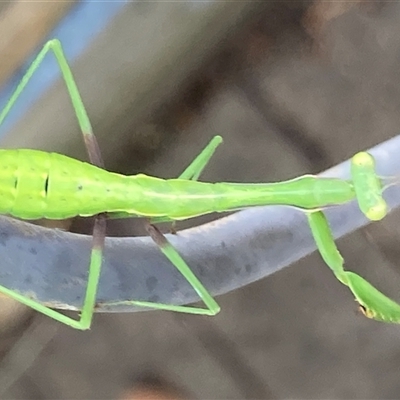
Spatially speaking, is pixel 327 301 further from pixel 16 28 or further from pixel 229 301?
pixel 16 28

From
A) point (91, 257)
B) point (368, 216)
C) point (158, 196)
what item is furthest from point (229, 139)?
point (91, 257)

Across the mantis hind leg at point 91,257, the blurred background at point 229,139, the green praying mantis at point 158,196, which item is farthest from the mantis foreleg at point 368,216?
the blurred background at point 229,139

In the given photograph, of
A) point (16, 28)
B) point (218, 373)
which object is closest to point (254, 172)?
point (218, 373)

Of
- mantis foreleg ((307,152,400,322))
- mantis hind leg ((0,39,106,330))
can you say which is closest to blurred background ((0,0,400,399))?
mantis hind leg ((0,39,106,330))

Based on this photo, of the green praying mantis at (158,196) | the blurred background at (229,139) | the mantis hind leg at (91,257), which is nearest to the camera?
the mantis hind leg at (91,257)

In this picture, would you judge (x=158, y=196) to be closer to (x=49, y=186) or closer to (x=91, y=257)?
(x=49, y=186)

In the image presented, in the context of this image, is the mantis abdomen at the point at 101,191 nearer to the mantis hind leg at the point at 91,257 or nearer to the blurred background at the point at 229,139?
the mantis hind leg at the point at 91,257
